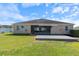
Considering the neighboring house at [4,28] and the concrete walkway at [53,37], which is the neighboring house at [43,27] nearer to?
the concrete walkway at [53,37]

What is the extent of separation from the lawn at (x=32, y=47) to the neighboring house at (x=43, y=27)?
47 centimetres

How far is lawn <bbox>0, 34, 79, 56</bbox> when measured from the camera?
29.2 feet

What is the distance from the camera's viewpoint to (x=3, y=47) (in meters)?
9.62

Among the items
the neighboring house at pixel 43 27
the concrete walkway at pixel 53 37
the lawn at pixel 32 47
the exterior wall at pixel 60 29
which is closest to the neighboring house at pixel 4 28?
the lawn at pixel 32 47

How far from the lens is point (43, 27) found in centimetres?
1196

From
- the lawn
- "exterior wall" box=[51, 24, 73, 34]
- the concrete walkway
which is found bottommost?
the lawn

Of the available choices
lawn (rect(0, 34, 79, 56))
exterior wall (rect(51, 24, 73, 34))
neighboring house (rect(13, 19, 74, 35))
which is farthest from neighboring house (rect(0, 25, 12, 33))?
exterior wall (rect(51, 24, 73, 34))

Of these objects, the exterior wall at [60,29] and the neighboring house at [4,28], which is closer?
the neighboring house at [4,28]

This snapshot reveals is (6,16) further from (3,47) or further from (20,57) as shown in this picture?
(20,57)

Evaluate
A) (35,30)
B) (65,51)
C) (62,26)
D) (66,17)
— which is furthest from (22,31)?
(65,51)

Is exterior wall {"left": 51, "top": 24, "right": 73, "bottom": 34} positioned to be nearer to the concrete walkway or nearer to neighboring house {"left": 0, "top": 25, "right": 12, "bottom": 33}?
the concrete walkway

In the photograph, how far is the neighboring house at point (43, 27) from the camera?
11320 millimetres

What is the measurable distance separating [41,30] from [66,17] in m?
1.68

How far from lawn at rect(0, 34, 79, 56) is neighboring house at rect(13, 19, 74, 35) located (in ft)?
1.53
